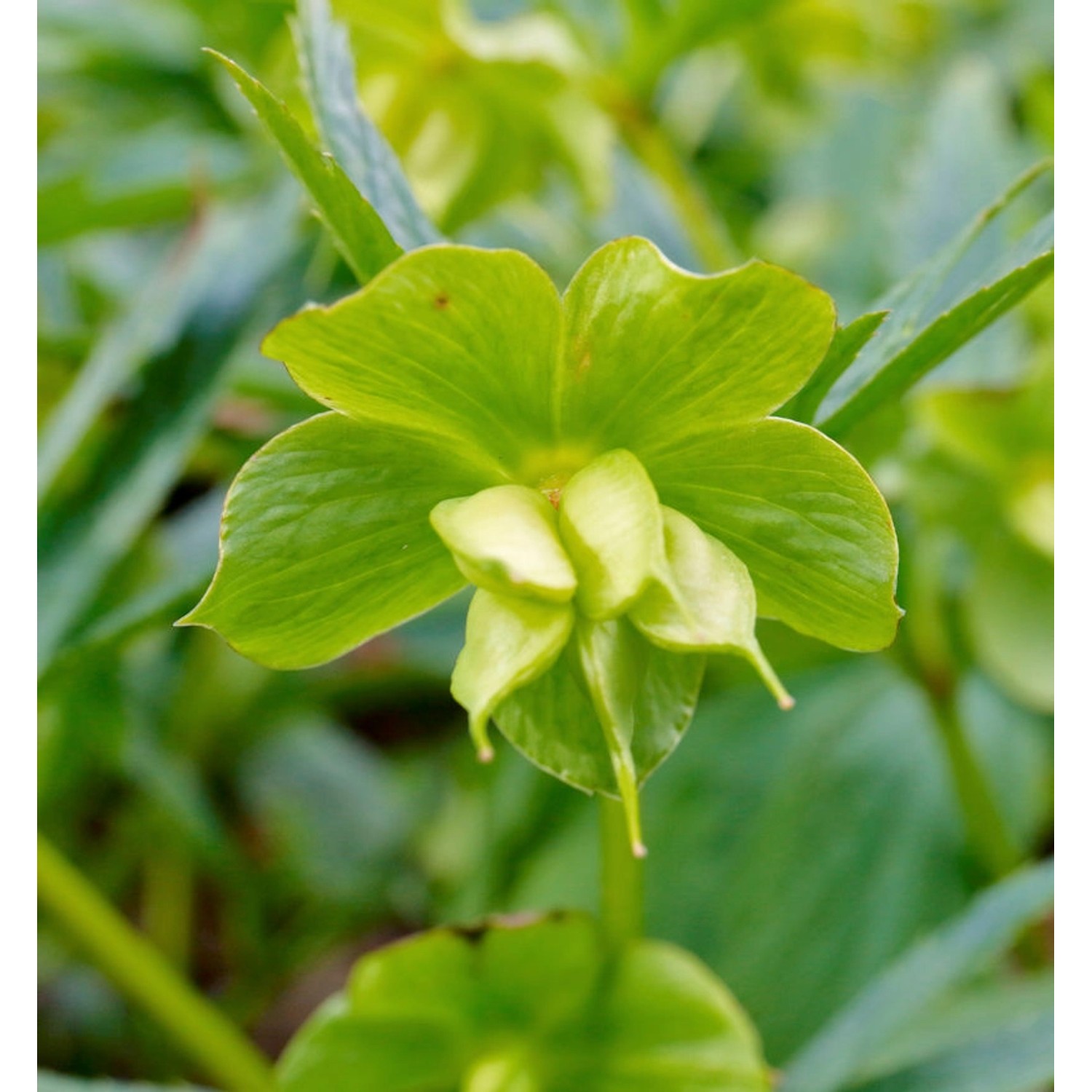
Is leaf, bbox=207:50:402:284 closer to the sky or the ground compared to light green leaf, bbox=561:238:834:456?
closer to the sky

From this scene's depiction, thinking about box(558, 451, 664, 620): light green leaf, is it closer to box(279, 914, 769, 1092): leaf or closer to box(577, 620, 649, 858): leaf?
box(577, 620, 649, 858): leaf

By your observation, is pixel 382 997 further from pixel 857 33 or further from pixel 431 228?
pixel 857 33

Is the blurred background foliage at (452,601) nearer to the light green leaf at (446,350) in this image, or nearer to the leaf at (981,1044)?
the leaf at (981,1044)

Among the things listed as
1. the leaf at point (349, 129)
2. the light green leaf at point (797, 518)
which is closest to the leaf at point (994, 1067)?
the light green leaf at point (797, 518)

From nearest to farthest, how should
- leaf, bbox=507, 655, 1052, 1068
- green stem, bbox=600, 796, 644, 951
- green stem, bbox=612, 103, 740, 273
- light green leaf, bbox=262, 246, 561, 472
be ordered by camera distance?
light green leaf, bbox=262, 246, 561, 472 < green stem, bbox=600, 796, 644, 951 < leaf, bbox=507, 655, 1052, 1068 < green stem, bbox=612, 103, 740, 273

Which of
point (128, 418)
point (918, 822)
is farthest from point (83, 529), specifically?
point (918, 822)

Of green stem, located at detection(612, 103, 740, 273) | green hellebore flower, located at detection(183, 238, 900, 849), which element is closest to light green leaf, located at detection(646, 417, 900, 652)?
green hellebore flower, located at detection(183, 238, 900, 849)

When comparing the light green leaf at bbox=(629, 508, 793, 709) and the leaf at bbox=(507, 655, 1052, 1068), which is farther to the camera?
the leaf at bbox=(507, 655, 1052, 1068)
